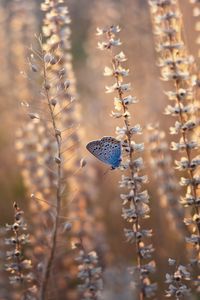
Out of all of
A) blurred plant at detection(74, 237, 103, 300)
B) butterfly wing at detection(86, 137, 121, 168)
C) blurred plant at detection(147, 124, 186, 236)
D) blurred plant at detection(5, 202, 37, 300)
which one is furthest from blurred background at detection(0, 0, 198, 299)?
butterfly wing at detection(86, 137, 121, 168)

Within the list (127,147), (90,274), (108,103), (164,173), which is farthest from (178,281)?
(108,103)

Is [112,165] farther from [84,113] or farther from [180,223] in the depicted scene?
[84,113]

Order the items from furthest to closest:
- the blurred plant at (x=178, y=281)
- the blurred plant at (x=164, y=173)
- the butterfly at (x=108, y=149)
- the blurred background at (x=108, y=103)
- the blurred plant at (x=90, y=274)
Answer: the blurred background at (x=108, y=103) < the blurred plant at (x=164, y=173) < the blurred plant at (x=90, y=274) < the butterfly at (x=108, y=149) < the blurred plant at (x=178, y=281)

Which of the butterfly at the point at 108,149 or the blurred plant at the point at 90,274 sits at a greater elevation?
the butterfly at the point at 108,149

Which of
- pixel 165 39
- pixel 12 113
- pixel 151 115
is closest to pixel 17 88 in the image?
pixel 12 113

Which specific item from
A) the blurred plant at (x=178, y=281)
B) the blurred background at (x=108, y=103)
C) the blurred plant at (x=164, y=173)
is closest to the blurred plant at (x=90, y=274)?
the blurred plant at (x=178, y=281)

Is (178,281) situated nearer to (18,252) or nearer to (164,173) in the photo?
(18,252)

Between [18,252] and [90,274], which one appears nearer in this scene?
[18,252]

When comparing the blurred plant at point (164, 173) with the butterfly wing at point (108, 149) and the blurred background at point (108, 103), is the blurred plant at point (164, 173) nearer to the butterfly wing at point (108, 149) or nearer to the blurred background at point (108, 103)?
the blurred background at point (108, 103)
